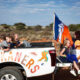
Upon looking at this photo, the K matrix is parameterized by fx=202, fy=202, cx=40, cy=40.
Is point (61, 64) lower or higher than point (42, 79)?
higher

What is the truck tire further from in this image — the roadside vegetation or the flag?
the roadside vegetation

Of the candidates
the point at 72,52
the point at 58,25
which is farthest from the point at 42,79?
the point at 58,25

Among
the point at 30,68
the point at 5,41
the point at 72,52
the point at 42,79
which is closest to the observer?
the point at 30,68

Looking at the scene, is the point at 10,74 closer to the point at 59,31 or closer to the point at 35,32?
the point at 59,31

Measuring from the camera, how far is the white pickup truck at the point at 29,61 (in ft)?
15.7

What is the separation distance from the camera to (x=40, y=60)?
4805mm

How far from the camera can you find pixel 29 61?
15.7 ft

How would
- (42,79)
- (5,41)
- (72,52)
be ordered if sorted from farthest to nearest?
(42,79)
(72,52)
(5,41)

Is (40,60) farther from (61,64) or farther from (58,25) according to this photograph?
(58,25)

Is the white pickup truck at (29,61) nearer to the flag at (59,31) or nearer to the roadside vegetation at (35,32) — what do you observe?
the flag at (59,31)

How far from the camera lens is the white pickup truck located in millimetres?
4797

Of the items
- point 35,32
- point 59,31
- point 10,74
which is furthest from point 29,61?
point 35,32

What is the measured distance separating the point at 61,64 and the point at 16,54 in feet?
4.29

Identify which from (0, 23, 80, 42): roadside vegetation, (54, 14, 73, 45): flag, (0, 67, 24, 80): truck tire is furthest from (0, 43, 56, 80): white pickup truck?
(0, 23, 80, 42): roadside vegetation
